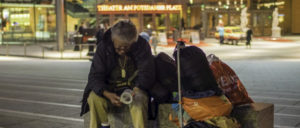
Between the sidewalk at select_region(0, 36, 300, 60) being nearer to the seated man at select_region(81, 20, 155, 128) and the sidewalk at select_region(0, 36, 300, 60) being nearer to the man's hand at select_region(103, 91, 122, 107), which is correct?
the seated man at select_region(81, 20, 155, 128)

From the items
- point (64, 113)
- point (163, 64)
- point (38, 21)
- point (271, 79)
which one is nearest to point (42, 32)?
point (38, 21)

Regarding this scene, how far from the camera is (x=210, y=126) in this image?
4879 millimetres

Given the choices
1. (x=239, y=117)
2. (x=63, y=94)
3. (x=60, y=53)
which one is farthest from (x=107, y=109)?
(x=60, y=53)

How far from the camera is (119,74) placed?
5.46 m

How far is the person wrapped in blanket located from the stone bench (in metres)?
0.22

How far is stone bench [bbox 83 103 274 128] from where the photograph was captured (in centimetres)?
A: 515

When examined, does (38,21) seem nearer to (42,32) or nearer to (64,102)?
(42,32)

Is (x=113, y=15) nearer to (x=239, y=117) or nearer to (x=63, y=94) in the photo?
(x=63, y=94)

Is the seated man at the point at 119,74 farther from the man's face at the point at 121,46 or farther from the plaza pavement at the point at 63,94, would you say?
the plaza pavement at the point at 63,94

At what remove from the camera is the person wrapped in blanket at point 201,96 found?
492cm

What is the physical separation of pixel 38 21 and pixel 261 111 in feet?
134

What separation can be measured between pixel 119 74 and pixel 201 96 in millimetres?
1018

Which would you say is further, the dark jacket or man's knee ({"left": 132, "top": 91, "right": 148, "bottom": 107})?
the dark jacket

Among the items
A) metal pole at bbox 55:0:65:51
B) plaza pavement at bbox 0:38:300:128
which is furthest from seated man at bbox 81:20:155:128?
metal pole at bbox 55:0:65:51
